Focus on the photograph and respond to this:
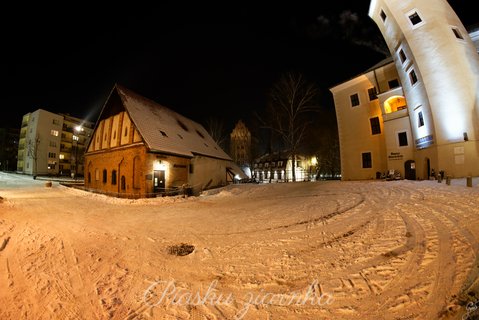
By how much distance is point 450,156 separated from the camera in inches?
665

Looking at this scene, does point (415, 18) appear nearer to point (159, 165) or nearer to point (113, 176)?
point (159, 165)

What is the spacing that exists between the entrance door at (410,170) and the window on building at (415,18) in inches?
529

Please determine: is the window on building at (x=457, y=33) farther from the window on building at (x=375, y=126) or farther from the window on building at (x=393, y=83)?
the window on building at (x=375, y=126)

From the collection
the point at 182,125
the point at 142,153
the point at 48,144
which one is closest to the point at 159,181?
the point at 142,153

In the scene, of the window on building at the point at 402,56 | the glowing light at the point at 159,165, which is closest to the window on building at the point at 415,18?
the window on building at the point at 402,56

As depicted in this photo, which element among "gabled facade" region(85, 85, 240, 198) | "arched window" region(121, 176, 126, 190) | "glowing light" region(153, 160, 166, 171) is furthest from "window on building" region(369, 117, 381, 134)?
"arched window" region(121, 176, 126, 190)

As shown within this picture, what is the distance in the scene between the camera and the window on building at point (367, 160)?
24.8 m

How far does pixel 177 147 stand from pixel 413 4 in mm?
26940

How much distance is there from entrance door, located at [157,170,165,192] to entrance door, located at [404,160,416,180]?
78.5 feet

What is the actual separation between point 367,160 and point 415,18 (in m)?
14.7

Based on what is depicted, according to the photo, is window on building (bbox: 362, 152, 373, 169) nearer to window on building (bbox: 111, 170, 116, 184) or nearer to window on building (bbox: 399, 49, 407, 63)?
window on building (bbox: 399, 49, 407, 63)

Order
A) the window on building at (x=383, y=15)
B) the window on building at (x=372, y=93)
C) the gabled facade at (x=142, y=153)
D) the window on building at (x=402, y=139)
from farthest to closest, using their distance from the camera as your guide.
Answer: the window on building at (x=372, y=93)
the window on building at (x=383, y=15)
the window on building at (x=402, y=139)
the gabled facade at (x=142, y=153)

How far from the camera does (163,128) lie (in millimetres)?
22672

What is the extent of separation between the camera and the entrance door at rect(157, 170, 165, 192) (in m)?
18.7
